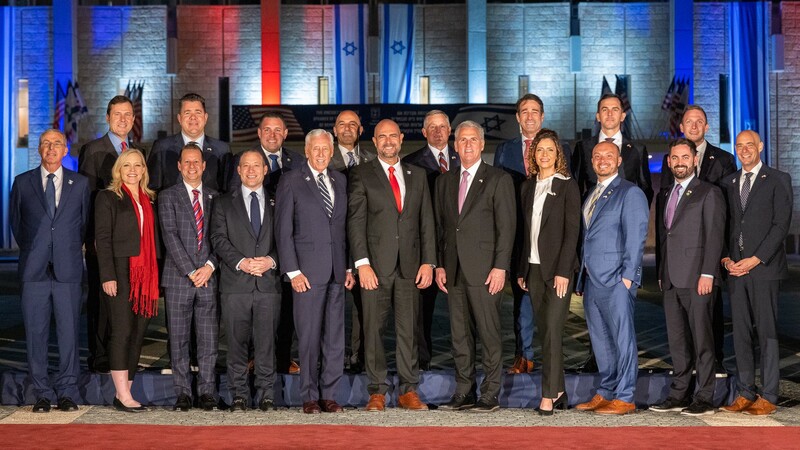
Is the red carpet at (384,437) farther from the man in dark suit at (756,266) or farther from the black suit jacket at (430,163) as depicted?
the black suit jacket at (430,163)

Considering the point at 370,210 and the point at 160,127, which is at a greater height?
the point at 160,127

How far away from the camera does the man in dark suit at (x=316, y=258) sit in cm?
694

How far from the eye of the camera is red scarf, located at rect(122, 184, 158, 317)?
6965 millimetres

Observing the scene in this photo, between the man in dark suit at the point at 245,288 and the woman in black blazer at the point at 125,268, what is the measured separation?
534 mm

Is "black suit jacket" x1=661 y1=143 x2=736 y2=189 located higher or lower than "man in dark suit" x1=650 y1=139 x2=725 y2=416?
higher

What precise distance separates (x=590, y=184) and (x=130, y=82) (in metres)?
23.0

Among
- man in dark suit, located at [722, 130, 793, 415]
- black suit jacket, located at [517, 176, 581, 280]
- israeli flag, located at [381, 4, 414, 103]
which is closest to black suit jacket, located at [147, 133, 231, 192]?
black suit jacket, located at [517, 176, 581, 280]

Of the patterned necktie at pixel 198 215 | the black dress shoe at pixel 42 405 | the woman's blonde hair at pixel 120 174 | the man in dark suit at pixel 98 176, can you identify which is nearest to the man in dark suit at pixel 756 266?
the patterned necktie at pixel 198 215

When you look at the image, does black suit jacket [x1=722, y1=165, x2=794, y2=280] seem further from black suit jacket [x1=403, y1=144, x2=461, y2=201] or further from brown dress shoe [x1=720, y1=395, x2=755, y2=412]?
black suit jacket [x1=403, y1=144, x2=461, y2=201]

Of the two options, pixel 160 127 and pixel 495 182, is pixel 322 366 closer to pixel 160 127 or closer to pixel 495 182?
pixel 495 182

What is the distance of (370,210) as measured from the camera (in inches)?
277

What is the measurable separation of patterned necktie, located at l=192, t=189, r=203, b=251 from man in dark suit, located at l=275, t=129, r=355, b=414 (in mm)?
573

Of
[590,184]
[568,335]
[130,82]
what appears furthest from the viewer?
[130,82]

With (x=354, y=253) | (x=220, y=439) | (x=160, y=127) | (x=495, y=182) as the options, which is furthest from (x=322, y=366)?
(x=160, y=127)
